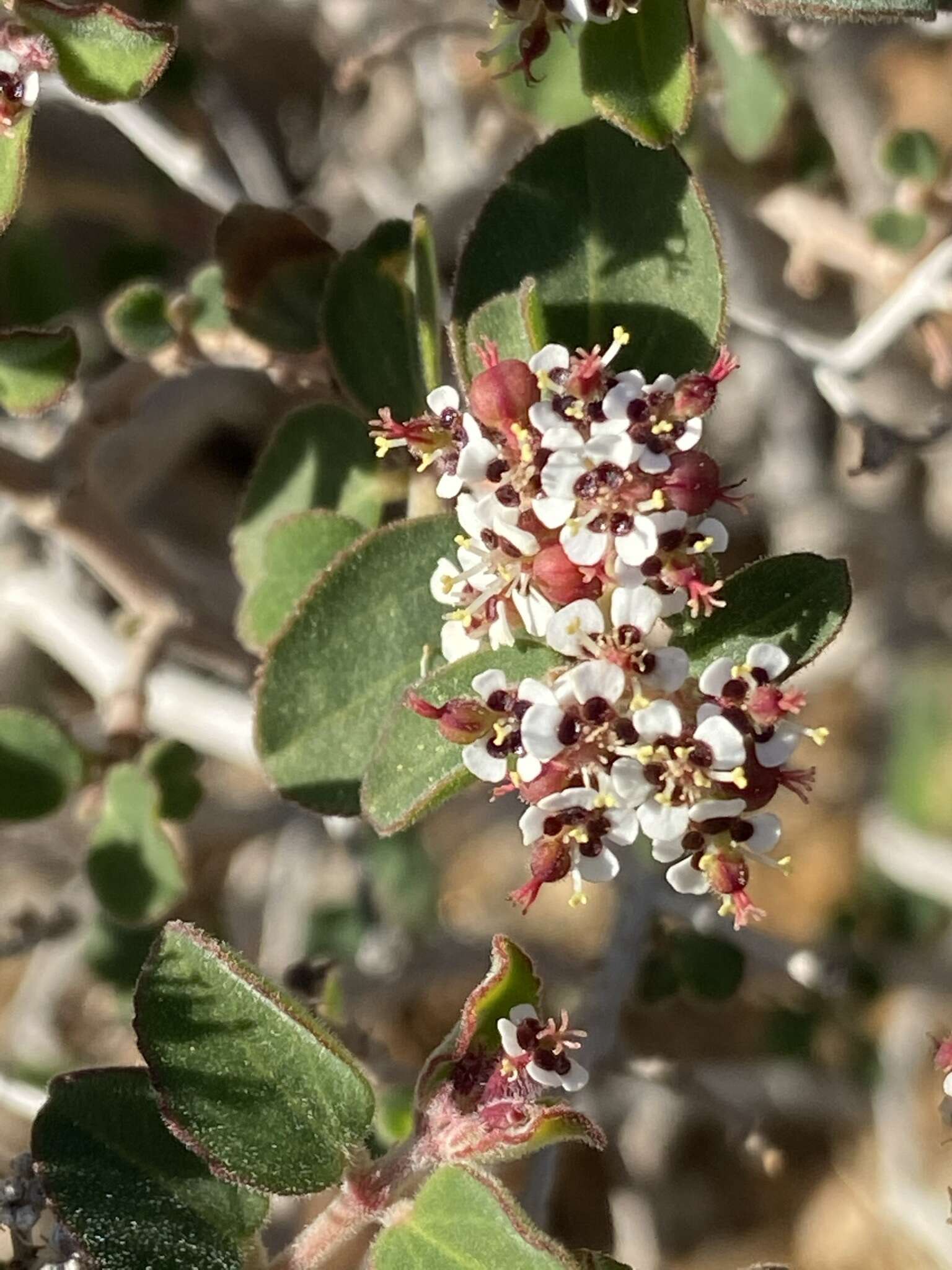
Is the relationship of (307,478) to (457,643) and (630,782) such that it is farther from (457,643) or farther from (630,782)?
(630,782)

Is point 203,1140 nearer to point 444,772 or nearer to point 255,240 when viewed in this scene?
point 444,772

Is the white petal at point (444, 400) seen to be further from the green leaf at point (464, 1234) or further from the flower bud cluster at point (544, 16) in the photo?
the green leaf at point (464, 1234)

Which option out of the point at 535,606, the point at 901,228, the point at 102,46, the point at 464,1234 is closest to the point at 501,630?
the point at 535,606

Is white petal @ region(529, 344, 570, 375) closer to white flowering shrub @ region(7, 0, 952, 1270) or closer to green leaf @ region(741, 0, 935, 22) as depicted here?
white flowering shrub @ region(7, 0, 952, 1270)

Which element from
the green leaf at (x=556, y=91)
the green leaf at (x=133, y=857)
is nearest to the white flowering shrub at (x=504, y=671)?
the green leaf at (x=556, y=91)

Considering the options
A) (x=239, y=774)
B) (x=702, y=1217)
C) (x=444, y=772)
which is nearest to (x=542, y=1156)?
(x=444, y=772)

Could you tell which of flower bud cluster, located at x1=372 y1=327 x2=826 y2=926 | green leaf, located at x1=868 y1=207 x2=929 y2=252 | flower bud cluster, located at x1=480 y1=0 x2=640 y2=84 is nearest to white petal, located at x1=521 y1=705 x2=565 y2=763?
flower bud cluster, located at x1=372 y1=327 x2=826 y2=926
